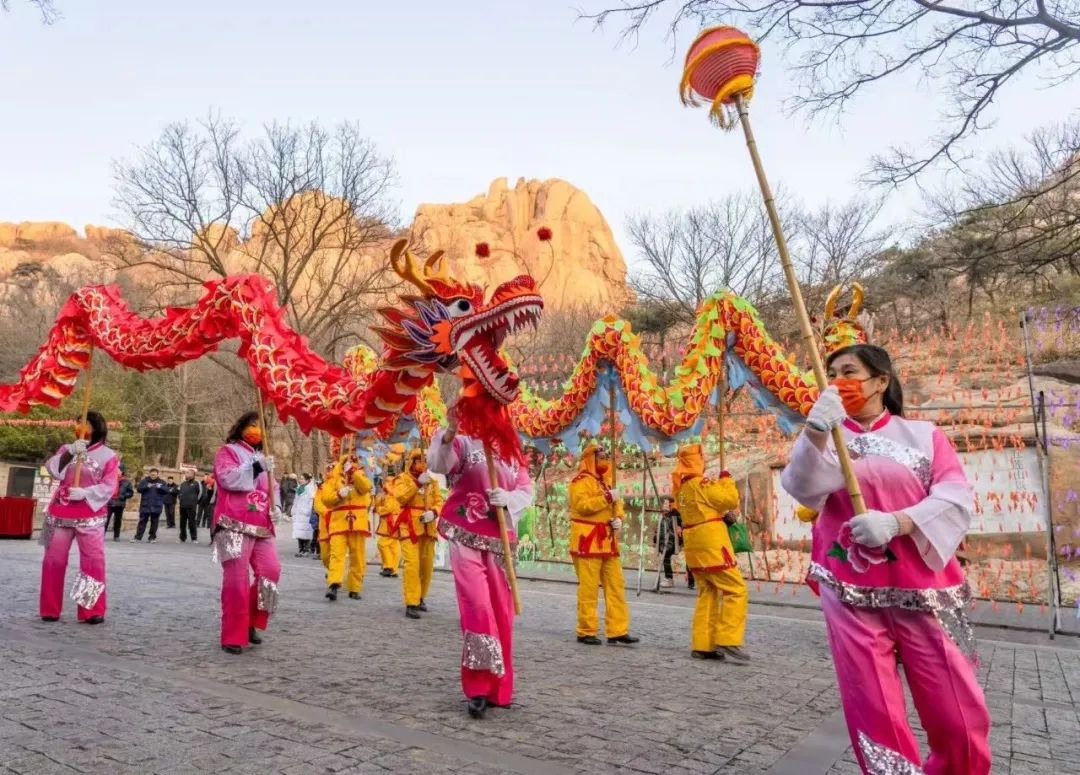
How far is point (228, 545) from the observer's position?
233 inches

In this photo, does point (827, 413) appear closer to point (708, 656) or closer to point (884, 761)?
point (884, 761)

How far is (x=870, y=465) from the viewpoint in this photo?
102 inches

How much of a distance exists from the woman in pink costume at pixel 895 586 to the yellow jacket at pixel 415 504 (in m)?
6.43

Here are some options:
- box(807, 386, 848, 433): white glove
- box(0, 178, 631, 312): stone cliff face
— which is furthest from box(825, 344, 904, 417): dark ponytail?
box(0, 178, 631, 312): stone cliff face

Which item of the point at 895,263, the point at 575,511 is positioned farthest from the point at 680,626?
the point at 895,263

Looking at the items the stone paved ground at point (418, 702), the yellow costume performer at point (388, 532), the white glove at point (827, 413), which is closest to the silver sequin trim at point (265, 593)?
the stone paved ground at point (418, 702)

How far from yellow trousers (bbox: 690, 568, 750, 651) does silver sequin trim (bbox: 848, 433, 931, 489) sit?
12.5ft

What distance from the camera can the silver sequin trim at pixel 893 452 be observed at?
2.58 m

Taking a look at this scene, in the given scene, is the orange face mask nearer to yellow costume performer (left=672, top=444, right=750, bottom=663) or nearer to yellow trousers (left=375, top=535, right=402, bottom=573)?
yellow costume performer (left=672, top=444, right=750, bottom=663)

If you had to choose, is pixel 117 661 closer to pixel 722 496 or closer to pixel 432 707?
pixel 432 707

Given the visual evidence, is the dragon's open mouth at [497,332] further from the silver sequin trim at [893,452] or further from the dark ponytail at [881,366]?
the silver sequin trim at [893,452]

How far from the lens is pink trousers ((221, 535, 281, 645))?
5816 mm

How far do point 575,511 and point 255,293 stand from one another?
3428 millimetres

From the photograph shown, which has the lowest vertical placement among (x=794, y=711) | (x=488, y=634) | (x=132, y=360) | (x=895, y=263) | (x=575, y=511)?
(x=794, y=711)
